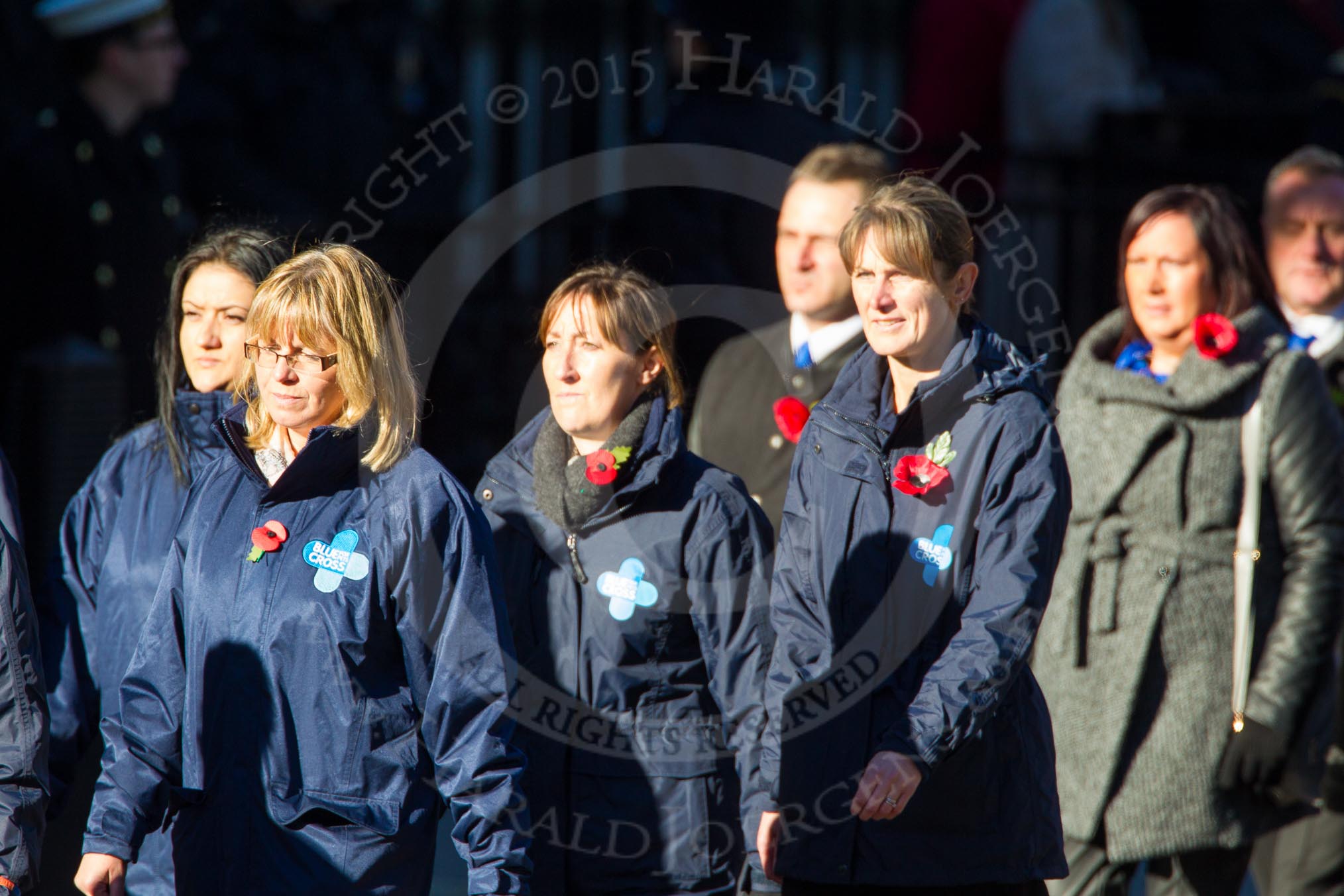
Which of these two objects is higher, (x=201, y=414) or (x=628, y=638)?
(x=201, y=414)

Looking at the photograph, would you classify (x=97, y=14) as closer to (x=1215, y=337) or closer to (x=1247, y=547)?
(x=1215, y=337)

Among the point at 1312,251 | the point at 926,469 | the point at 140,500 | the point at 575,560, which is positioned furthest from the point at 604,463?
the point at 1312,251

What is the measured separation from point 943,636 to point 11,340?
→ 160 inches

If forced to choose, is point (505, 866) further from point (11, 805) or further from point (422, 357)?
point (422, 357)

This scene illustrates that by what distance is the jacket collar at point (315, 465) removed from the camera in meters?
3.15

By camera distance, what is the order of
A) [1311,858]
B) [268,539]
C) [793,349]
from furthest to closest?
[1311,858] < [793,349] < [268,539]

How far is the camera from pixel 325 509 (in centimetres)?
318

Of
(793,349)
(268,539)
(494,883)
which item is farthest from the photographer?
(793,349)

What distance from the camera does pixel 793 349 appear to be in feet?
14.7

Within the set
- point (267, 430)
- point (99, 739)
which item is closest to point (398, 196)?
point (99, 739)

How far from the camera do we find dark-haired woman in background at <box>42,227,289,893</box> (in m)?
3.78

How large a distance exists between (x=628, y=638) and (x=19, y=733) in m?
1.21

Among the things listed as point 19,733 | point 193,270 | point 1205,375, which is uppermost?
point 193,270

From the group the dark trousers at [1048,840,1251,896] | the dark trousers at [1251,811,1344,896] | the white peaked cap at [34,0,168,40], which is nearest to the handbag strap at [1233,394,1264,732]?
the dark trousers at [1048,840,1251,896]
